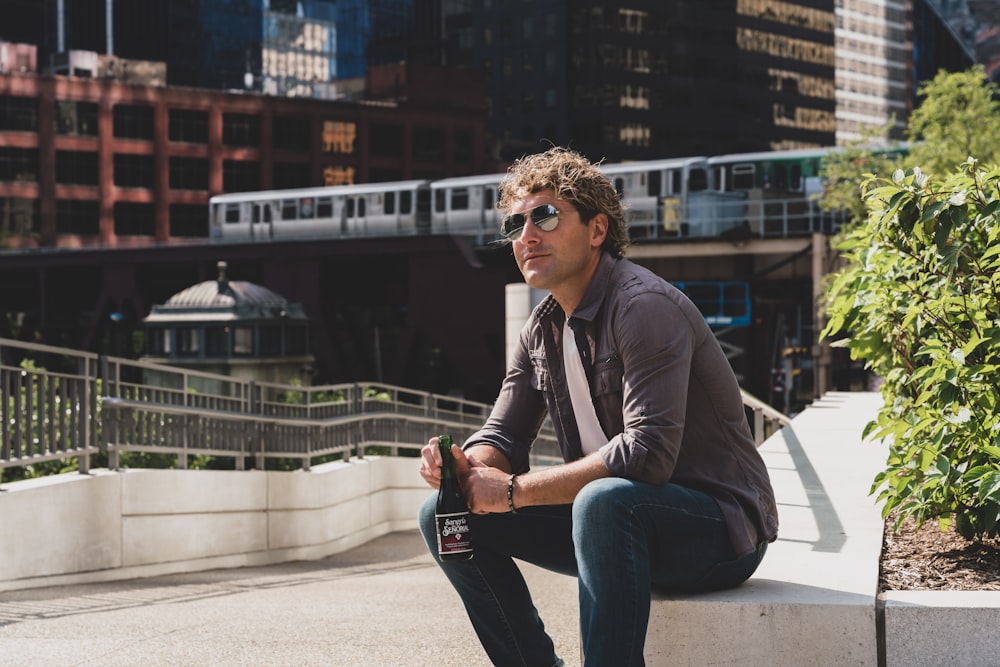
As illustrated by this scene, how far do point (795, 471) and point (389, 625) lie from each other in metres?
2.12

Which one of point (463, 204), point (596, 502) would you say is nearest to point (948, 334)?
point (596, 502)

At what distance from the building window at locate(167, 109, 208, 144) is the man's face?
85505 millimetres

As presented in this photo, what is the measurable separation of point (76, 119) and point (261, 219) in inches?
1169

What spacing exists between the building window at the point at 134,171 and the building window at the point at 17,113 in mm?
5649

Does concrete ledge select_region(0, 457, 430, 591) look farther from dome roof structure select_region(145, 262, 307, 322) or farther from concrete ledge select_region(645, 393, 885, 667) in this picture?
dome roof structure select_region(145, 262, 307, 322)

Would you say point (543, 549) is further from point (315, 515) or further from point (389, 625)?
point (315, 515)

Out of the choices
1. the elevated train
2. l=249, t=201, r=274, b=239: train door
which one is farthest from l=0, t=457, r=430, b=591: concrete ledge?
l=249, t=201, r=274, b=239: train door

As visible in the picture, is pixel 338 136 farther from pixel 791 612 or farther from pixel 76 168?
pixel 791 612

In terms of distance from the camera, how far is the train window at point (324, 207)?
180 feet

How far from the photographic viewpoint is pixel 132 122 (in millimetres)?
84500

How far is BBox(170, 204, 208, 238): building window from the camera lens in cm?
8581

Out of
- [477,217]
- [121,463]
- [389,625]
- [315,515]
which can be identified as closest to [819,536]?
[389,625]

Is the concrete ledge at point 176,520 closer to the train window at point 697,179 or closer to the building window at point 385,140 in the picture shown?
the train window at point 697,179

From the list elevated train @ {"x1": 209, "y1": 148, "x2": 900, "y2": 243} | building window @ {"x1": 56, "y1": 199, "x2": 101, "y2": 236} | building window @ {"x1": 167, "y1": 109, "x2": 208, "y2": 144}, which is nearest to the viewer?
elevated train @ {"x1": 209, "y1": 148, "x2": 900, "y2": 243}
